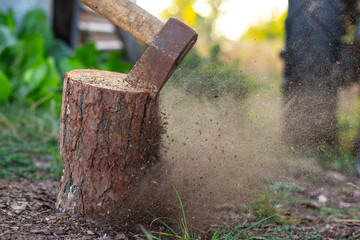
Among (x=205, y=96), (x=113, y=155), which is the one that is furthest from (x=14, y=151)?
(x=205, y=96)

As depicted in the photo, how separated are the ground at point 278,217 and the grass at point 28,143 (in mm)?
231

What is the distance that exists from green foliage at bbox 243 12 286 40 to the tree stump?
844 millimetres

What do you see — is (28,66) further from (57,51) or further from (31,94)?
(57,51)

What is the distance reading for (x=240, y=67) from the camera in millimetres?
2094

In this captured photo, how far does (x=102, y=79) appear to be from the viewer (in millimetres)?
1972

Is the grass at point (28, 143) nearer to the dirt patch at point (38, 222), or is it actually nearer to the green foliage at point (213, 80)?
the dirt patch at point (38, 222)

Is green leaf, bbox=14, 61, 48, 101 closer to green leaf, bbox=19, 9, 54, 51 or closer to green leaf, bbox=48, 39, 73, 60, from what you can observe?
green leaf, bbox=19, 9, 54, 51

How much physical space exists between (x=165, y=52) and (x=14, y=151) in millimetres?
1969

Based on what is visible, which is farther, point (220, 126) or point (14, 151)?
point (14, 151)

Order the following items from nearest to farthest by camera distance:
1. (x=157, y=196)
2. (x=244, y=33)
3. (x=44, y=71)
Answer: (x=157, y=196) → (x=244, y=33) → (x=44, y=71)

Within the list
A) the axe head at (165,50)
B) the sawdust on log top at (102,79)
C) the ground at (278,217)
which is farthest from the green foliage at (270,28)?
the ground at (278,217)

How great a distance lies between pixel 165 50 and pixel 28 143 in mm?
2156

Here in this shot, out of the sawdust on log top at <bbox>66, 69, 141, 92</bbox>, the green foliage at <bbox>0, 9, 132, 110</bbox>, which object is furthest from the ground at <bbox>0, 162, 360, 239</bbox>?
the green foliage at <bbox>0, 9, 132, 110</bbox>

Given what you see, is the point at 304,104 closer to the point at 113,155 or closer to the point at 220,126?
the point at 220,126
